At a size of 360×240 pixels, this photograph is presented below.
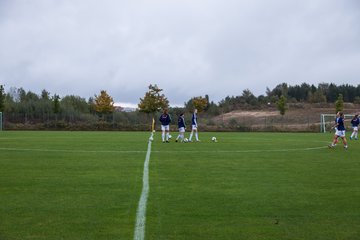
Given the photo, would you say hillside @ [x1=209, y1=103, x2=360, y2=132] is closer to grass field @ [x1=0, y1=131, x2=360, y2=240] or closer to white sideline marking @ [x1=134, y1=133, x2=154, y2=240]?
grass field @ [x1=0, y1=131, x2=360, y2=240]

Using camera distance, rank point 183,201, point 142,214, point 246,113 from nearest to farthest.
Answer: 1. point 142,214
2. point 183,201
3. point 246,113

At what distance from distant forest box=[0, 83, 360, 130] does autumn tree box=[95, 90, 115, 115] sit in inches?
43.1

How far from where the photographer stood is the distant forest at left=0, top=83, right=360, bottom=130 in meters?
64.1

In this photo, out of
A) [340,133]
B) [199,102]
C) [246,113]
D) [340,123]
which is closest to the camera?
[340,133]

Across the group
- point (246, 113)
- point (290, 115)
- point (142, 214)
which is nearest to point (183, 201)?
point (142, 214)

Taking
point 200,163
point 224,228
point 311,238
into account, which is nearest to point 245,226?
point 224,228

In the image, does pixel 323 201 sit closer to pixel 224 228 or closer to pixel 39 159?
pixel 224 228

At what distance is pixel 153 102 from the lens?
74.8 m

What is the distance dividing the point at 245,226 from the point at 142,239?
1667 millimetres

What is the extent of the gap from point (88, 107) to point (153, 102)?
23069mm

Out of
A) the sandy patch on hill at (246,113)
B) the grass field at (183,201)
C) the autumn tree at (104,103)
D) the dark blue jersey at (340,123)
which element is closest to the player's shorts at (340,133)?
the dark blue jersey at (340,123)

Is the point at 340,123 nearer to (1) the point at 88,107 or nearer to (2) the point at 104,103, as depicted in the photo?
(2) the point at 104,103

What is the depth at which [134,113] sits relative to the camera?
7950cm

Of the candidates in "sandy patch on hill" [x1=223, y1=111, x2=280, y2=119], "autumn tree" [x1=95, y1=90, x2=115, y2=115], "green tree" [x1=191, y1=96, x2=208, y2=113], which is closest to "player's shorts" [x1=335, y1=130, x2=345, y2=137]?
"autumn tree" [x1=95, y1=90, x2=115, y2=115]
